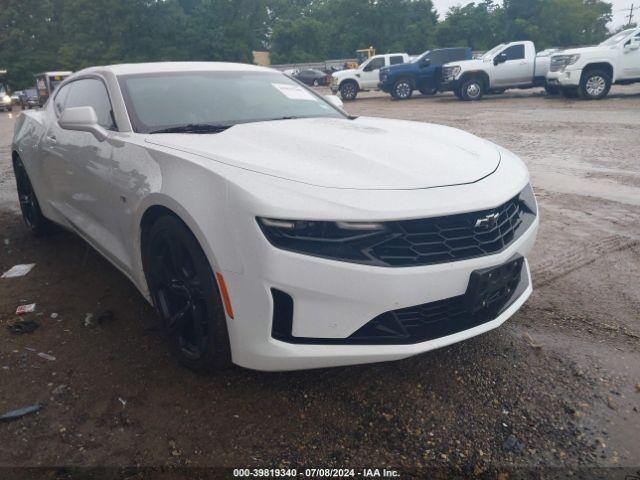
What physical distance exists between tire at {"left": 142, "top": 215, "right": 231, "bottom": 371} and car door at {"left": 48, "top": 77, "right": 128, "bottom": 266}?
0.44 meters

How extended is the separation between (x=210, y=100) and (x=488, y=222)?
6.52 feet

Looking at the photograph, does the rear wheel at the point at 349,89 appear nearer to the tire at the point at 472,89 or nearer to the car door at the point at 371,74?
the car door at the point at 371,74

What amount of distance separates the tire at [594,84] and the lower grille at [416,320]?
14670 mm

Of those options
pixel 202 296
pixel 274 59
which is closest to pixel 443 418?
pixel 202 296

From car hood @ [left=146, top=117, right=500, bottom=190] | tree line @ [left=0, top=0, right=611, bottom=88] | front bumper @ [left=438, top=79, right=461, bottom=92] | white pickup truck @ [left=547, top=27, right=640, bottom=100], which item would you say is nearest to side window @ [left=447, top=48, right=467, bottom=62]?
front bumper @ [left=438, top=79, right=461, bottom=92]

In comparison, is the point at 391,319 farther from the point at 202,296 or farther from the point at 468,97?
the point at 468,97

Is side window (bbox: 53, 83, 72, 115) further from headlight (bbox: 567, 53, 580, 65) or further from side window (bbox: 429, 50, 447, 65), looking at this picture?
side window (bbox: 429, 50, 447, 65)

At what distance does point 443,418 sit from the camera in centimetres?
213

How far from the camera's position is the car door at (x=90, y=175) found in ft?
9.52

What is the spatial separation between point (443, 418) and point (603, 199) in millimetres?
4023

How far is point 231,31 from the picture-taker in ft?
202

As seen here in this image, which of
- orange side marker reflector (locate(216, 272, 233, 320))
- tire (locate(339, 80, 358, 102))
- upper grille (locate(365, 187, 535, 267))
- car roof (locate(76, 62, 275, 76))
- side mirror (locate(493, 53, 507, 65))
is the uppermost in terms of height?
car roof (locate(76, 62, 275, 76))

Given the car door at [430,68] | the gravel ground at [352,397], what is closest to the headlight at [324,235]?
the gravel ground at [352,397]

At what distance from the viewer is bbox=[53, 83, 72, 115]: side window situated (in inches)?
161
